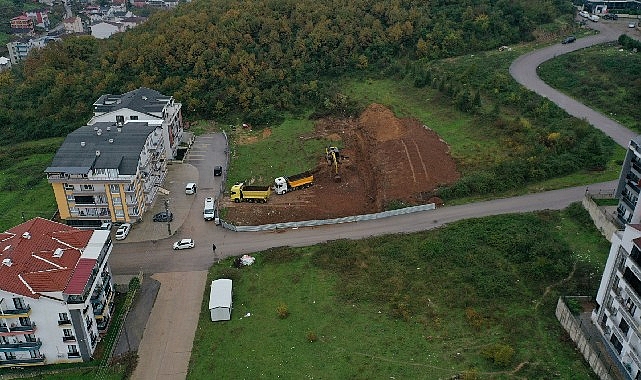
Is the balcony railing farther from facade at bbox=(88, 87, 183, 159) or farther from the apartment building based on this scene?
facade at bbox=(88, 87, 183, 159)

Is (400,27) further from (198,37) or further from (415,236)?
(415,236)

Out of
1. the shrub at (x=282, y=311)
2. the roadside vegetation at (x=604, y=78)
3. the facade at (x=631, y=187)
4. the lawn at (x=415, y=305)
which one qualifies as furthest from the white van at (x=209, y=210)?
the roadside vegetation at (x=604, y=78)

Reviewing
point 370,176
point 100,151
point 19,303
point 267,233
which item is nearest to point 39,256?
point 19,303

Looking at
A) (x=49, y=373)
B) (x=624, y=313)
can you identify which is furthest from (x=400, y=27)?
(x=49, y=373)

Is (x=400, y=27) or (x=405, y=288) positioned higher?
(x=400, y=27)

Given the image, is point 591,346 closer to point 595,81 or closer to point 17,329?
point 17,329

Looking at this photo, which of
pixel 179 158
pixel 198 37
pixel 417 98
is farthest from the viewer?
pixel 198 37
